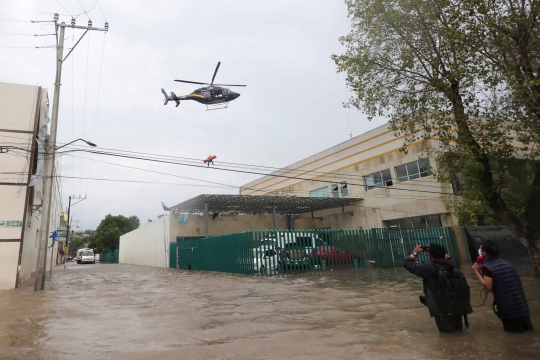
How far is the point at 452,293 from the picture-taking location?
14.0 ft

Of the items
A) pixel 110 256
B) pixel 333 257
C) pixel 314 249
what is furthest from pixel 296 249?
pixel 110 256

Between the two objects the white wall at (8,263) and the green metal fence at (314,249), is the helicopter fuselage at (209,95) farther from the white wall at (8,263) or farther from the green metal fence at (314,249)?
the white wall at (8,263)

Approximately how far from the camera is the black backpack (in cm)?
426

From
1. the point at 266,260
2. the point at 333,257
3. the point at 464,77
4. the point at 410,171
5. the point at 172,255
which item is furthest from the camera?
the point at 172,255

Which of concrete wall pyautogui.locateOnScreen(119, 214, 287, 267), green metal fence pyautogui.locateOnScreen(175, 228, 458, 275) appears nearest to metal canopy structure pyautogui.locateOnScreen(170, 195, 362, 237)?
concrete wall pyautogui.locateOnScreen(119, 214, 287, 267)

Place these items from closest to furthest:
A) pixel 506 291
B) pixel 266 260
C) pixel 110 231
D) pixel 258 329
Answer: pixel 506 291 < pixel 258 329 < pixel 266 260 < pixel 110 231

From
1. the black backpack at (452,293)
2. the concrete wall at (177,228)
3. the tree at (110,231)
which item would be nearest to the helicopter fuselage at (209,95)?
the concrete wall at (177,228)

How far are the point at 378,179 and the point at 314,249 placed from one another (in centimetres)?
1040

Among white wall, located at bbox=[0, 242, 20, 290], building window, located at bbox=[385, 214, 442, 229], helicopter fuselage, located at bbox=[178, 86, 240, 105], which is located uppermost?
helicopter fuselage, located at bbox=[178, 86, 240, 105]

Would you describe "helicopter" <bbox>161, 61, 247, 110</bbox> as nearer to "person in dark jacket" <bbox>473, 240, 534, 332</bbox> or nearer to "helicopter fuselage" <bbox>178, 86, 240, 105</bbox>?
"helicopter fuselage" <bbox>178, 86, 240, 105</bbox>

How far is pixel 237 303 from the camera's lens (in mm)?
7617

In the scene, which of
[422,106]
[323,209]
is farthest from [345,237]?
[323,209]

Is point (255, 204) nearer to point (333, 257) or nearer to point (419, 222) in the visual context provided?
point (333, 257)

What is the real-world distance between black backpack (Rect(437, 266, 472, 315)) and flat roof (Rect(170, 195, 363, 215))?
1728 cm
